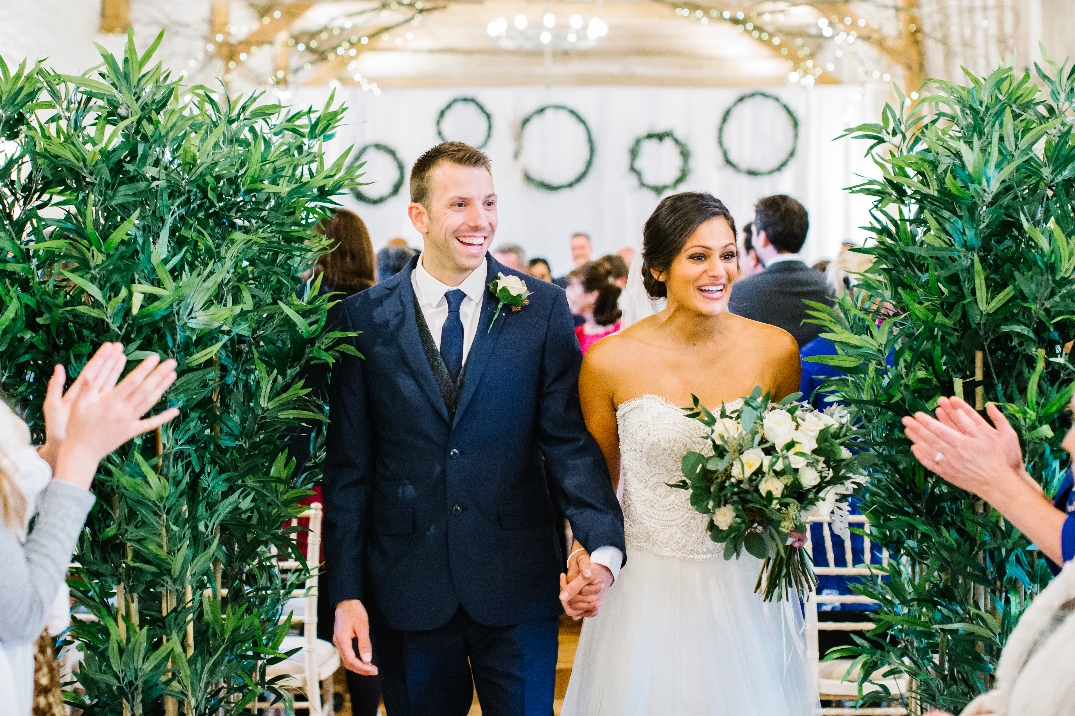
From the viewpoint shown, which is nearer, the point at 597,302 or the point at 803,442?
the point at 803,442

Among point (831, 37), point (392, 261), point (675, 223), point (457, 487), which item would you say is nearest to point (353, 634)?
point (457, 487)

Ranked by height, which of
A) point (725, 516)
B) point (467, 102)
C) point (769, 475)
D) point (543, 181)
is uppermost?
point (467, 102)

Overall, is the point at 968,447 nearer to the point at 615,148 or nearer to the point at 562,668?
the point at 562,668

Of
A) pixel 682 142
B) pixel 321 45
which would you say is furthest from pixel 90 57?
pixel 682 142

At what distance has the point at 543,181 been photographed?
959cm

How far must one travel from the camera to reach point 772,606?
2.52m

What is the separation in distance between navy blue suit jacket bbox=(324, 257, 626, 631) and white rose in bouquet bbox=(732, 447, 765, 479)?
0.33 metres

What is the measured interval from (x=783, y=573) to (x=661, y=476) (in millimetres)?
380

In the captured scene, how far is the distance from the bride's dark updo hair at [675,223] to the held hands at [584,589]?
0.80 metres

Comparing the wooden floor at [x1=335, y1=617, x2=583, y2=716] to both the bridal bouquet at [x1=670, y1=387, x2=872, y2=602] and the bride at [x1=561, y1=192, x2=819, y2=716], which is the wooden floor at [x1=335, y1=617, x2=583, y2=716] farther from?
the bridal bouquet at [x1=670, y1=387, x2=872, y2=602]

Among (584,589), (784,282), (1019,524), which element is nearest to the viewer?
(1019,524)

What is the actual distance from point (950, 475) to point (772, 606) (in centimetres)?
79

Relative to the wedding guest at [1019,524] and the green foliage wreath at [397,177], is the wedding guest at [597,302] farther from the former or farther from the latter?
the green foliage wreath at [397,177]

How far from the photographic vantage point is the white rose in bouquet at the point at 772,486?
86.0 inches
